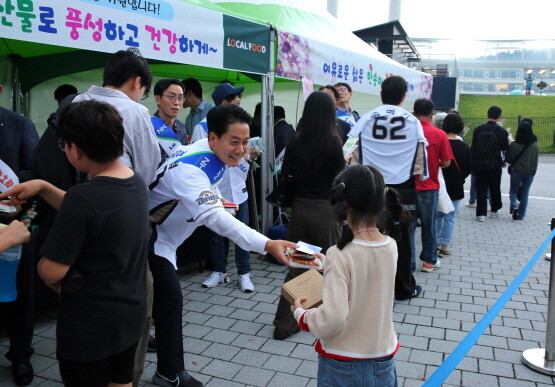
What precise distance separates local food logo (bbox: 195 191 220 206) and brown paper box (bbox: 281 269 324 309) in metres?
0.54

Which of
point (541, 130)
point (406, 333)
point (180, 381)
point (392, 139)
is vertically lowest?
point (406, 333)

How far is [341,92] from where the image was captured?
5961 millimetres

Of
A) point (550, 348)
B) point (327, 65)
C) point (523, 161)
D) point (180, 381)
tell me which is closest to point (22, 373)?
point (180, 381)

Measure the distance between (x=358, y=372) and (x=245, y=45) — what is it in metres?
3.78

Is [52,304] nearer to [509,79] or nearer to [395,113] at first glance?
[395,113]

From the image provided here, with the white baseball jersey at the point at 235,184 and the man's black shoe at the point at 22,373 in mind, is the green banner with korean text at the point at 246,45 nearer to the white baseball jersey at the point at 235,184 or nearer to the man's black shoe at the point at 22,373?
the white baseball jersey at the point at 235,184

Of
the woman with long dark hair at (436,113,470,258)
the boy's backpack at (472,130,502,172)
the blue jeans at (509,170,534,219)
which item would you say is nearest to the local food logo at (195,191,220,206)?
the woman with long dark hair at (436,113,470,258)

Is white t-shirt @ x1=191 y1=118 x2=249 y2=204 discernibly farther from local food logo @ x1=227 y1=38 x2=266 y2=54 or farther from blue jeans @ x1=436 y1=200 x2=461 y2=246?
blue jeans @ x1=436 y1=200 x2=461 y2=246

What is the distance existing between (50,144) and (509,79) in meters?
73.5

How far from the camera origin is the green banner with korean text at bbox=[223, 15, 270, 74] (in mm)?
4629

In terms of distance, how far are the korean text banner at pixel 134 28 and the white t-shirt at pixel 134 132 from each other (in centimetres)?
76

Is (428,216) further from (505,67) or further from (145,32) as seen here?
(505,67)

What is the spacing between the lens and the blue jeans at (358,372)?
1.84 meters

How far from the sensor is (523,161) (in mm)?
8391
